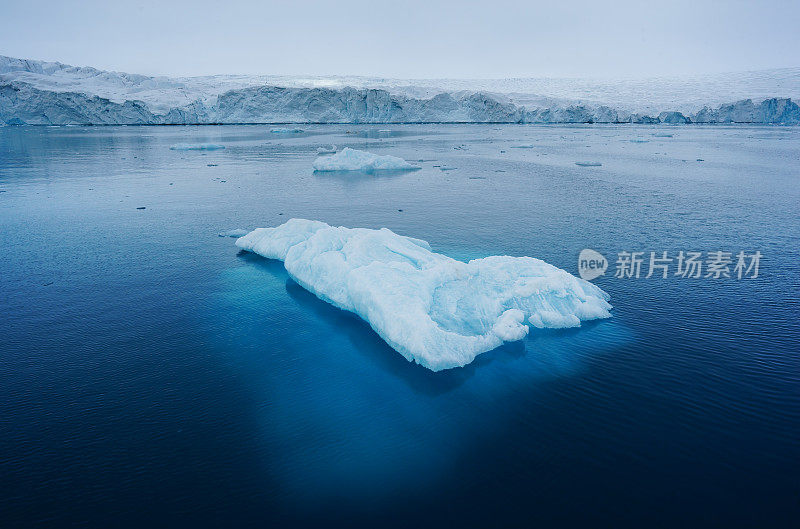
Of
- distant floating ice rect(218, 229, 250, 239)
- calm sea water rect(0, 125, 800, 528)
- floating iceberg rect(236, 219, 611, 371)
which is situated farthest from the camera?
distant floating ice rect(218, 229, 250, 239)

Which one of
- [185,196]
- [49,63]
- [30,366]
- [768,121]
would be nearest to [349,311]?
[30,366]

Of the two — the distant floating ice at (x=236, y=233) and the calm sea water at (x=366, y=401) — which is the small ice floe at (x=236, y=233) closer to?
the distant floating ice at (x=236, y=233)

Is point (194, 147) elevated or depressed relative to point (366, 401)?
elevated

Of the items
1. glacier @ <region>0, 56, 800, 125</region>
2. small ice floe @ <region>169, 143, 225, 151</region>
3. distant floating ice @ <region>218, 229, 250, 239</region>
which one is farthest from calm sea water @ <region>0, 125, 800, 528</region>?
glacier @ <region>0, 56, 800, 125</region>

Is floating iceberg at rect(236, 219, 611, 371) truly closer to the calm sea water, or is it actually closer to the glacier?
the calm sea water

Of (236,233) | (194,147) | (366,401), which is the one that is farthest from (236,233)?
(194,147)

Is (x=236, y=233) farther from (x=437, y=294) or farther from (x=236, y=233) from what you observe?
(x=437, y=294)
